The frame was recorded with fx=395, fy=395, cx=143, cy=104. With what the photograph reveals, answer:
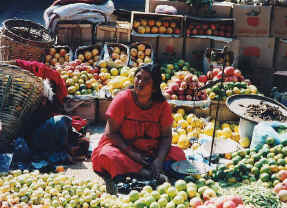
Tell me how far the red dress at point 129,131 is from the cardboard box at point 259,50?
3.84 m

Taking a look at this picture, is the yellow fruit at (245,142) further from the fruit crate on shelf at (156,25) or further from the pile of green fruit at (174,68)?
the fruit crate on shelf at (156,25)

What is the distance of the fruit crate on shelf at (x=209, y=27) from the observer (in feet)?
22.5

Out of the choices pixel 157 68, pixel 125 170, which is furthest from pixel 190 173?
pixel 157 68

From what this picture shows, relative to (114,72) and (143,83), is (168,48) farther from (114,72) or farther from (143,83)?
(143,83)

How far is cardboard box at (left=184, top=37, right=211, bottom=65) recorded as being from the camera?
693 centimetres

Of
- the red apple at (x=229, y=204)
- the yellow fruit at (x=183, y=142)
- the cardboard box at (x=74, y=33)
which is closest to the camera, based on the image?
the red apple at (x=229, y=204)

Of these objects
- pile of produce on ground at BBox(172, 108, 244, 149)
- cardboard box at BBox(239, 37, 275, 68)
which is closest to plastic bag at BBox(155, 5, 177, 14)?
cardboard box at BBox(239, 37, 275, 68)

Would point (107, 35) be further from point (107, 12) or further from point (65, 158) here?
point (65, 158)

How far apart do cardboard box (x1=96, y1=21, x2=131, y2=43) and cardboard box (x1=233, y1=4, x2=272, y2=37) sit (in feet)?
6.30

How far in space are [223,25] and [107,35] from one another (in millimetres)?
2052

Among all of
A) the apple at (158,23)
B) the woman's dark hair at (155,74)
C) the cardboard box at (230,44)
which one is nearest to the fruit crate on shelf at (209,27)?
the cardboard box at (230,44)

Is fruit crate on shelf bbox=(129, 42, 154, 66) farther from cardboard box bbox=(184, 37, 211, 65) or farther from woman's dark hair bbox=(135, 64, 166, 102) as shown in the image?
woman's dark hair bbox=(135, 64, 166, 102)

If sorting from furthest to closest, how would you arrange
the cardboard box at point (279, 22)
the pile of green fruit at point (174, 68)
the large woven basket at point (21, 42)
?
the cardboard box at point (279, 22) → the pile of green fruit at point (174, 68) → the large woven basket at point (21, 42)

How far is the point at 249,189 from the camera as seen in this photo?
300cm
